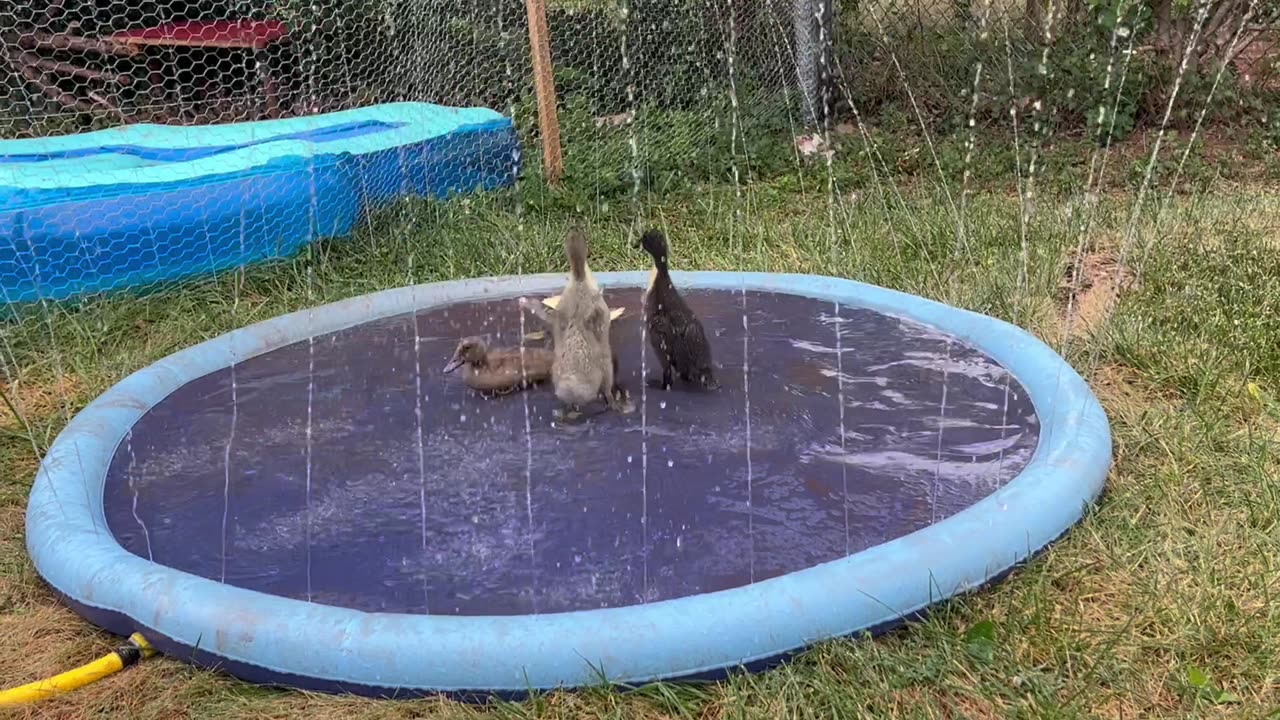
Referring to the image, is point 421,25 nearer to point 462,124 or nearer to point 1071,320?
point 462,124

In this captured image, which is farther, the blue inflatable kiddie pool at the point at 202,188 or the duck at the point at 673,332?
the blue inflatable kiddie pool at the point at 202,188

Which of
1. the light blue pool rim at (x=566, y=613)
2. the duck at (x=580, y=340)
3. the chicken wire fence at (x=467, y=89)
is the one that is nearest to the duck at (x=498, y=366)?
the duck at (x=580, y=340)

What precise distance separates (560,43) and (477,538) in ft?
19.3

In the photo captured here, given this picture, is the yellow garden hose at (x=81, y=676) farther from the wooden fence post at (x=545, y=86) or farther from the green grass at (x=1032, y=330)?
the wooden fence post at (x=545, y=86)

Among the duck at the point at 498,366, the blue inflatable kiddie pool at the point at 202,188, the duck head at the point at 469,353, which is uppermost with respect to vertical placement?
the blue inflatable kiddie pool at the point at 202,188

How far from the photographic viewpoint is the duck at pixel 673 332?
3.86 m

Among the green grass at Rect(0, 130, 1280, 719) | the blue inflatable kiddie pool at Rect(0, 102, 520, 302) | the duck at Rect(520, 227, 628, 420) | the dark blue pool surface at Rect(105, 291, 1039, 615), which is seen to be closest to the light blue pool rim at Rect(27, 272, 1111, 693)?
the green grass at Rect(0, 130, 1280, 719)

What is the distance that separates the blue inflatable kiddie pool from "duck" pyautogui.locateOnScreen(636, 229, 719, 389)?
8.18 feet

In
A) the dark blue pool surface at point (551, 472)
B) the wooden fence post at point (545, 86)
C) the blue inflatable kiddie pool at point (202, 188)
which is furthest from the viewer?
→ the wooden fence post at point (545, 86)

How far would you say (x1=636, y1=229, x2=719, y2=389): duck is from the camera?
152 inches

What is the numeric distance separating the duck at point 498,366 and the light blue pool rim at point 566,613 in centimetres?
127

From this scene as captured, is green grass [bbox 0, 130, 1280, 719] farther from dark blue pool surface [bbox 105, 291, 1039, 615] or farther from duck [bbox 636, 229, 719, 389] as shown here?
duck [bbox 636, 229, 719, 389]

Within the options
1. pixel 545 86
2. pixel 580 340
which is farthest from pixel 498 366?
pixel 545 86

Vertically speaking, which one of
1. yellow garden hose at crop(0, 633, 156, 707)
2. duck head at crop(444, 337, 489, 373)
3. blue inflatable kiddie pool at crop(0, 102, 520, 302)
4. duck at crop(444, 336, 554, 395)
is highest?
blue inflatable kiddie pool at crop(0, 102, 520, 302)
